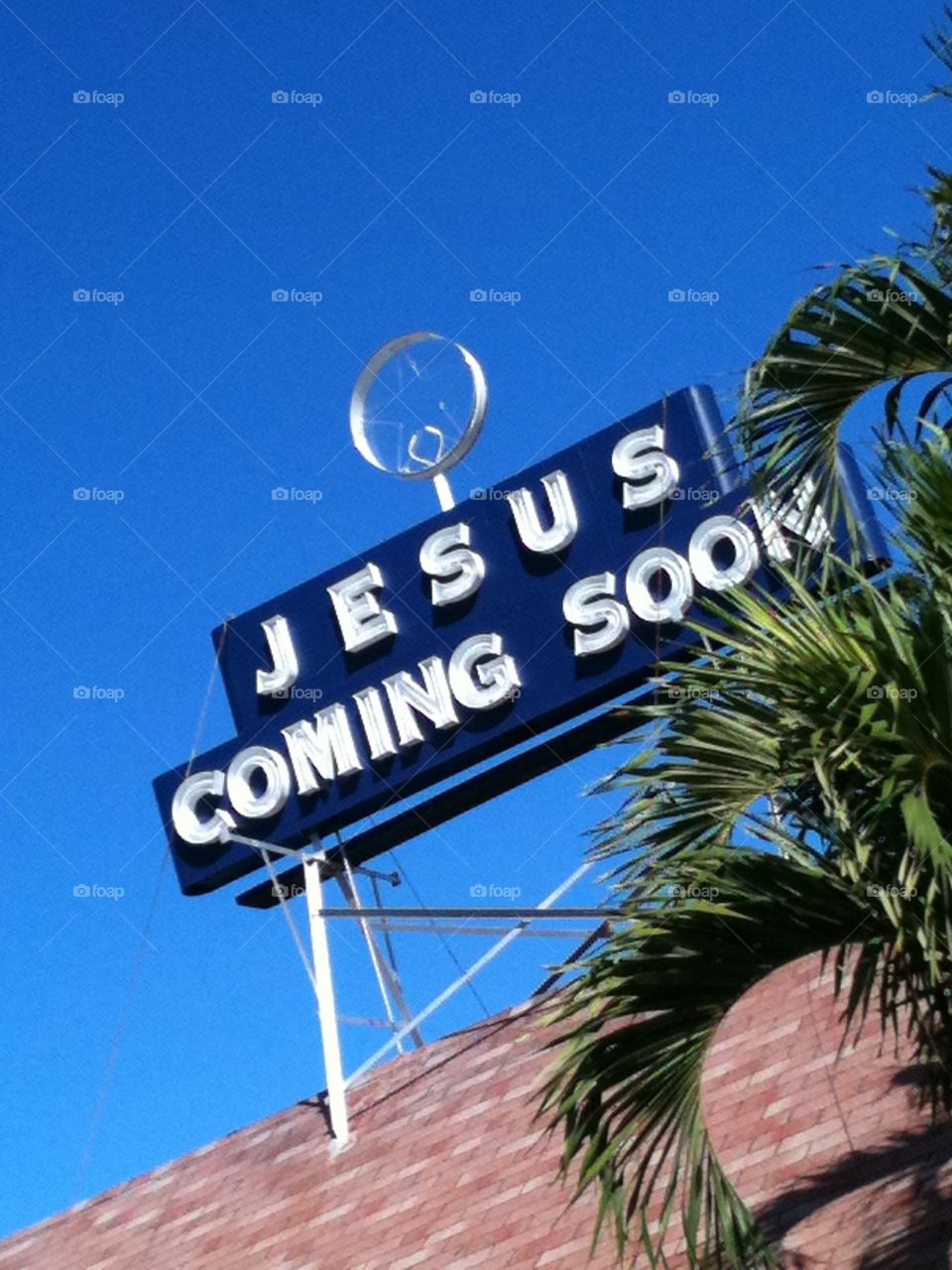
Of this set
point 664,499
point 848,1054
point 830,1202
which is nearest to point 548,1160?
point 848,1054

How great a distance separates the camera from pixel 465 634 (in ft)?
57.4

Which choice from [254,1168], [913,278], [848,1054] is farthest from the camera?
[254,1168]

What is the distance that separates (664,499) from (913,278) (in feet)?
26.4

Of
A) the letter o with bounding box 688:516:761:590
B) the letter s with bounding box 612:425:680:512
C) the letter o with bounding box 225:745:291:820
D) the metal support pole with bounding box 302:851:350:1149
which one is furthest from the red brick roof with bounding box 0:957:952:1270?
the letter s with bounding box 612:425:680:512

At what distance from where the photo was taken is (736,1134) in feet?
37.8

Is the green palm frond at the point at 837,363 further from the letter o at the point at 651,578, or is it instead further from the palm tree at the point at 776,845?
the letter o at the point at 651,578

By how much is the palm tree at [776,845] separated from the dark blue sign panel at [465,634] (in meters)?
7.74

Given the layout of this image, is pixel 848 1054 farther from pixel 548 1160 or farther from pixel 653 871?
pixel 653 871

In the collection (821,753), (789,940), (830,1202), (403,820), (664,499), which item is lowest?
(830,1202)

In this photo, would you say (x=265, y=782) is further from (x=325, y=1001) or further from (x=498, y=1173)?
Result: (x=498, y=1173)

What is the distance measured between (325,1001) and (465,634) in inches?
128

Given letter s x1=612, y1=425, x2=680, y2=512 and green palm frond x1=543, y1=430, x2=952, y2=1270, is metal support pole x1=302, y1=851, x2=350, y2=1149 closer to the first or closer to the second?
letter s x1=612, y1=425, x2=680, y2=512

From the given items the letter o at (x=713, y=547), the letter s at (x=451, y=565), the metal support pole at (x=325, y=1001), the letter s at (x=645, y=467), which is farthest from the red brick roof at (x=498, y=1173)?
the letter s at (x=645, y=467)

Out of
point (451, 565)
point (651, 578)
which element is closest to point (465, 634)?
point (451, 565)
